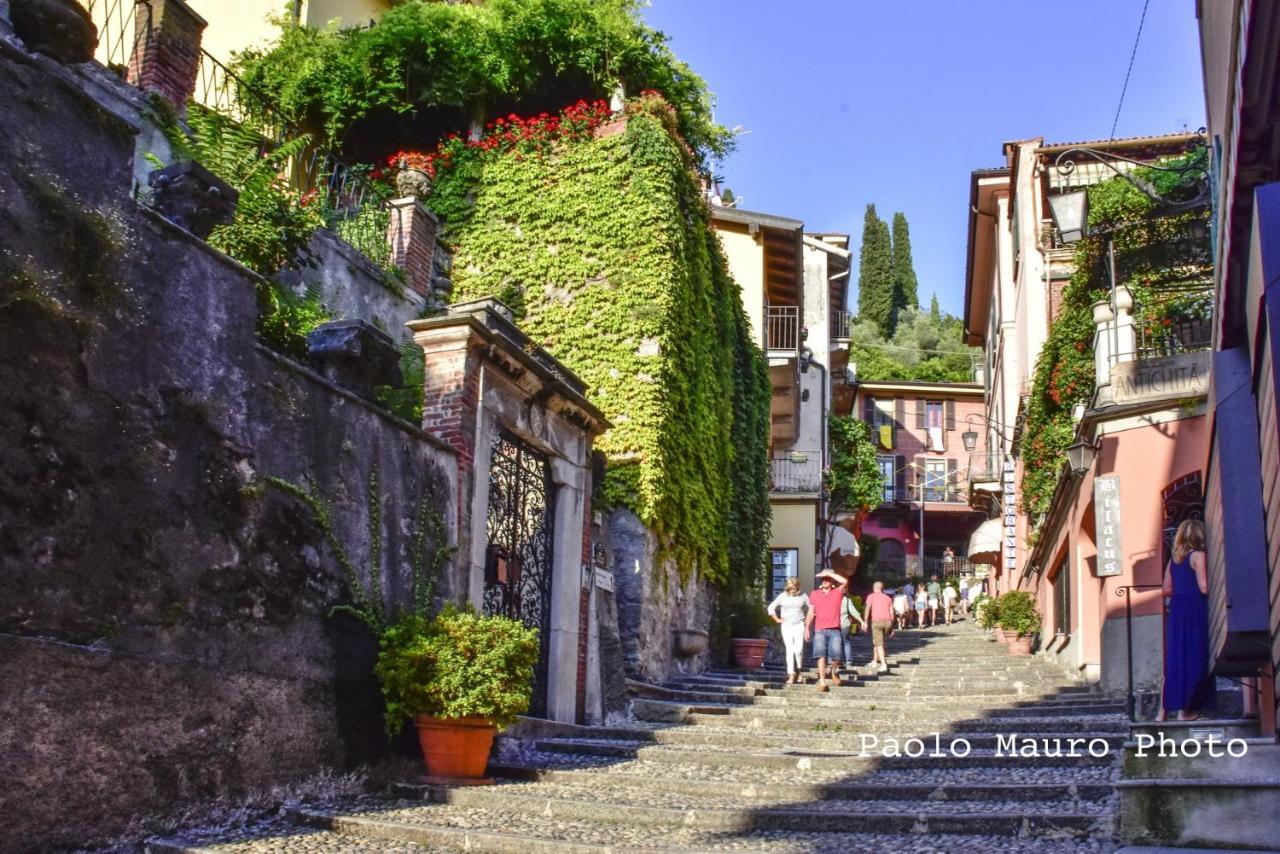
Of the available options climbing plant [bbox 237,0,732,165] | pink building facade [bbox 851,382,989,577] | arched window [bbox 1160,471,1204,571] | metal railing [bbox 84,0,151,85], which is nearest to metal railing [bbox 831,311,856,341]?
pink building facade [bbox 851,382,989,577]

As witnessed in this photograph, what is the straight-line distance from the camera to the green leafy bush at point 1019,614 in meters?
20.3

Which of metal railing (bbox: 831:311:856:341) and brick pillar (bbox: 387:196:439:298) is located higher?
metal railing (bbox: 831:311:856:341)

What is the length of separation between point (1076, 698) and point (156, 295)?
32.6ft

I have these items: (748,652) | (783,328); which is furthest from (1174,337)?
(783,328)

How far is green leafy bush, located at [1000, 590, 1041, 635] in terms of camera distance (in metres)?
20.3

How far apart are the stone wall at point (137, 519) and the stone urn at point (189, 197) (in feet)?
1.88

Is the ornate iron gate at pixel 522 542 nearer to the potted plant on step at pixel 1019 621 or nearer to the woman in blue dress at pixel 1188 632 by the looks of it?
the woman in blue dress at pixel 1188 632

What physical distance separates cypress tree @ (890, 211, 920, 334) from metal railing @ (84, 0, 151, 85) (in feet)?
178

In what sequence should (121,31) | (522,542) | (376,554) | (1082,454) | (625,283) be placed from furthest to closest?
(625,283) → (1082,454) → (121,31) → (522,542) → (376,554)

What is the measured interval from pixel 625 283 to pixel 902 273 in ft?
180

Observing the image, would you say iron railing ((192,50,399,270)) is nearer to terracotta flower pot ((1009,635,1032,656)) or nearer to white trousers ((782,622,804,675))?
white trousers ((782,622,804,675))

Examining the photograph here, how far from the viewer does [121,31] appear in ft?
41.3

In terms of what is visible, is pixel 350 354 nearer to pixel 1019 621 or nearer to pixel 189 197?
pixel 189 197

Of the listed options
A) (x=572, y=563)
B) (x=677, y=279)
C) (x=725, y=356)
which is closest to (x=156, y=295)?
(x=572, y=563)
